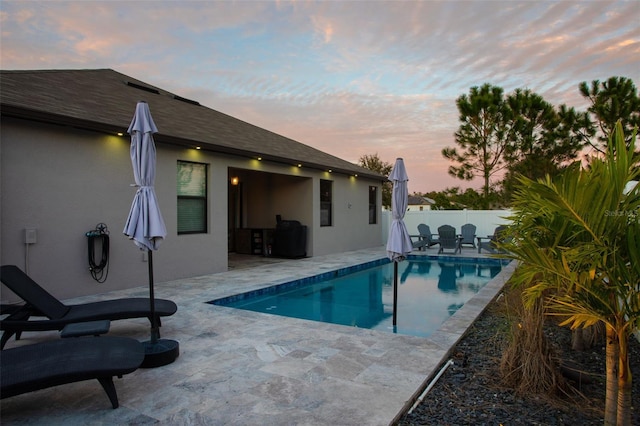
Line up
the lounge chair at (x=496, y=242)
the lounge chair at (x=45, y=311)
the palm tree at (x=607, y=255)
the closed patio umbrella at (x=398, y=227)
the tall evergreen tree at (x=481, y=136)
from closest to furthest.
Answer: the palm tree at (x=607, y=255)
the lounge chair at (x=496, y=242)
the lounge chair at (x=45, y=311)
the closed patio umbrella at (x=398, y=227)
the tall evergreen tree at (x=481, y=136)

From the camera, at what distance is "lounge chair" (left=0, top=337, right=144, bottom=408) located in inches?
104

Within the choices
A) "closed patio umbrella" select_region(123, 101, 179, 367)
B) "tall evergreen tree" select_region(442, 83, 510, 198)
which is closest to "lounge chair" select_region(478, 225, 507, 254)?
"closed patio umbrella" select_region(123, 101, 179, 367)

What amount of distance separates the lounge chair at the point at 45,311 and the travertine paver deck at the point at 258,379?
0.37m

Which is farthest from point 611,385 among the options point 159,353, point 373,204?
point 373,204

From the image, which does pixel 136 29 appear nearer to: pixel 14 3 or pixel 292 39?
pixel 14 3

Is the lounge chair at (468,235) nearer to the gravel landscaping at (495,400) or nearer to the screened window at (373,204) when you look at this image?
the screened window at (373,204)

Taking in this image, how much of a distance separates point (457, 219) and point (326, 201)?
23.2 feet

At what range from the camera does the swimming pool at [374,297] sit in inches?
258

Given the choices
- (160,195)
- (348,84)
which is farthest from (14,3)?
(348,84)

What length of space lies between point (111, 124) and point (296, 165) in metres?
5.74

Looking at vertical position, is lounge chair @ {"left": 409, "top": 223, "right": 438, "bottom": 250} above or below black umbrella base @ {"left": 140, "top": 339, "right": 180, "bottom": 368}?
above

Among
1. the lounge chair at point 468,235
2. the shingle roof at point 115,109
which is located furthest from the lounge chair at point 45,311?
the lounge chair at point 468,235

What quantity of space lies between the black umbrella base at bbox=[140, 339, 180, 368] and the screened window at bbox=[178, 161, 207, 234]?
5.01 metres

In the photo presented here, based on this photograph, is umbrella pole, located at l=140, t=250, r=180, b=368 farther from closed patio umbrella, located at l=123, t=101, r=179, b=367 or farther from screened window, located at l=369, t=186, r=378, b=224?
screened window, located at l=369, t=186, r=378, b=224
